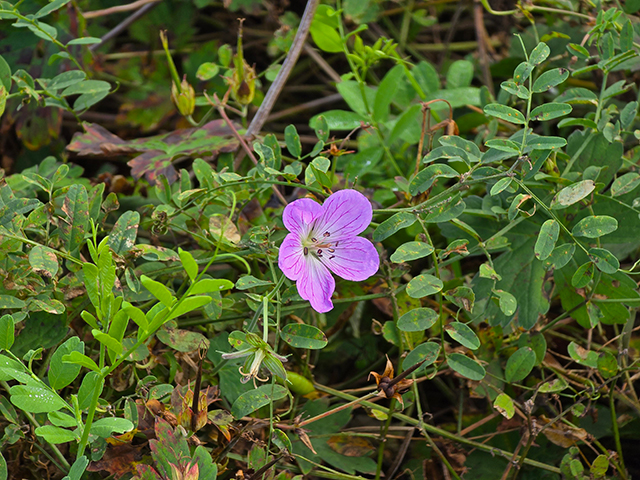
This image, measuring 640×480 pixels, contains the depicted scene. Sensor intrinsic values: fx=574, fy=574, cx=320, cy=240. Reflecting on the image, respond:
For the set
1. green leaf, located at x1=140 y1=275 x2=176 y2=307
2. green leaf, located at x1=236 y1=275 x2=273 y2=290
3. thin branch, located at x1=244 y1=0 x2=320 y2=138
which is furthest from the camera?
thin branch, located at x1=244 y1=0 x2=320 y2=138

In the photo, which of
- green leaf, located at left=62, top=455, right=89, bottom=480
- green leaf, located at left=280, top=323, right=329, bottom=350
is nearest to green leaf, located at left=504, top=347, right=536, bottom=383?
green leaf, located at left=280, top=323, right=329, bottom=350

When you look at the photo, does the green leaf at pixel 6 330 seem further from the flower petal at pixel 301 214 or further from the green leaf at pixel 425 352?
the green leaf at pixel 425 352

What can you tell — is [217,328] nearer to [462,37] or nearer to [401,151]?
[401,151]

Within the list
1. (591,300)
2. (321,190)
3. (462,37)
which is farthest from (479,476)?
(462,37)

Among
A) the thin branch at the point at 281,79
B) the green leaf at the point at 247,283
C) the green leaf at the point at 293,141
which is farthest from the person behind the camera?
the thin branch at the point at 281,79

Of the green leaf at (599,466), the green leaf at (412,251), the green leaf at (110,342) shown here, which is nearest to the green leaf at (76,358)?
the green leaf at (110,342)

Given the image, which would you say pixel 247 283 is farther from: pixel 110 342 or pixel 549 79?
pixel 549 79

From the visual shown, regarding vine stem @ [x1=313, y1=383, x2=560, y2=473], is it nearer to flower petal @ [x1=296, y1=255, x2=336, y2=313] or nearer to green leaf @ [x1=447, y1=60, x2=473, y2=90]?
flower petal @ [x1=296, y1=255, x2=336, y2=313]
